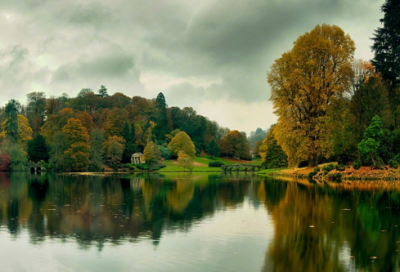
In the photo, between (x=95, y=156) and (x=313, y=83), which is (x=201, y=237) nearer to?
(x=313, y=83)

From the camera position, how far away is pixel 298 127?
45344 mm

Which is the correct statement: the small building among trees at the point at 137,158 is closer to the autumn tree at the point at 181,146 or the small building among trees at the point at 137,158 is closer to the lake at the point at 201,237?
the autumn tree at the point at 181,146

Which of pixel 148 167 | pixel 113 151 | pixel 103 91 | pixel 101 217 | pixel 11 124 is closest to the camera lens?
pixel 101 217

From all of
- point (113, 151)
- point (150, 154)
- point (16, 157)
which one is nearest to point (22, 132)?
point (16, 157)

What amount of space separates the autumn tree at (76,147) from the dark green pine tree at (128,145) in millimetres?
19979

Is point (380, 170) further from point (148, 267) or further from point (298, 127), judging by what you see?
point (148, 267)

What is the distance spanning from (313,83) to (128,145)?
62071mm

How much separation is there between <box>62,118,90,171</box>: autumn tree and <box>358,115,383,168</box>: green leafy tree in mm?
53466

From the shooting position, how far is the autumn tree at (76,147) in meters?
75.0

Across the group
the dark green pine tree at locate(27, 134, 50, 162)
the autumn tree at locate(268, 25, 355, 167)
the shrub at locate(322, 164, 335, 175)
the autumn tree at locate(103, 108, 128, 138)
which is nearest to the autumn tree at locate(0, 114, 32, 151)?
the dark green pine tree at locate(27, 134, 50, 162)

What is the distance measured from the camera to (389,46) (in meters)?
49.9

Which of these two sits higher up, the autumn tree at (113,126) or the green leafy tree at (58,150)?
the autumn tree at (113,126)

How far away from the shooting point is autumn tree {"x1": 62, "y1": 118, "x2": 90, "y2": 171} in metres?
75.0

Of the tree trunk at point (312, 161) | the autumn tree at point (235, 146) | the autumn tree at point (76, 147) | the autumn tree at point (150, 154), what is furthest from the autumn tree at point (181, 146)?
the tree trunk at point (312, 161)
